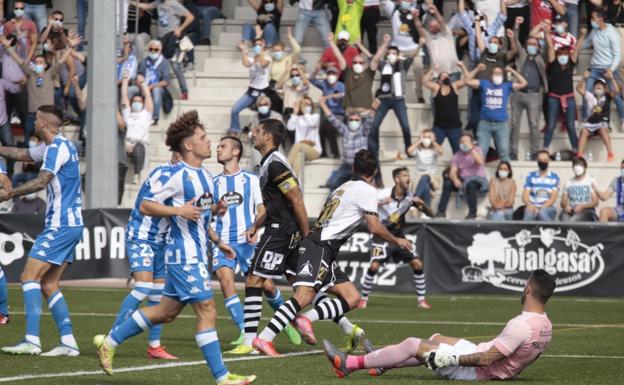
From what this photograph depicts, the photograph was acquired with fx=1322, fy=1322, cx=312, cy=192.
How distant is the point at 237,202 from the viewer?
14.6 meters

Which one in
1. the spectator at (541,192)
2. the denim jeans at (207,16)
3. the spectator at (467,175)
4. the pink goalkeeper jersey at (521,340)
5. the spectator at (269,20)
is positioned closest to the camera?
the pink goalkeeper jersey at (521,340)

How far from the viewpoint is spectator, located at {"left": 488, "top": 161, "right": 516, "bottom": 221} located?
26594 mm

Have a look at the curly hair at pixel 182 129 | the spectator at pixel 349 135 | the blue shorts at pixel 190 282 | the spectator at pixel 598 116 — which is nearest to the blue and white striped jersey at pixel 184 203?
the blue shorts at pixel 190 282

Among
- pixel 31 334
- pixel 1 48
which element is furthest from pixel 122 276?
pixel 31 334

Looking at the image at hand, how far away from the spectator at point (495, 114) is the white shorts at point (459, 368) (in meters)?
17.5

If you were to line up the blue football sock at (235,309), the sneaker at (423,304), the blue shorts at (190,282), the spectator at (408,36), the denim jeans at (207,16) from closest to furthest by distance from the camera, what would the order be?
the blue shorts at (190,282)
the blue football sock at (235,309)
the sneaker at (423,304)
the spectator at (408,36)
the denim jeans at (207,16)

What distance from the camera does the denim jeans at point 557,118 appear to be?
2847 centimetres

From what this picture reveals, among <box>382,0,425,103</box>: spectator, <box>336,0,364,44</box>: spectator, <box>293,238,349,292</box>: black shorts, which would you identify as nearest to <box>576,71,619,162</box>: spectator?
<box>382,0,425,103</box>: spectator

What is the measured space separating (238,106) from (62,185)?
16.9 metres

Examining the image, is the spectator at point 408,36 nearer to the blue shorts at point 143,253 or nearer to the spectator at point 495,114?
the spectator at point 495,114

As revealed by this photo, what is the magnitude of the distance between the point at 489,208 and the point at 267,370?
16.2 m

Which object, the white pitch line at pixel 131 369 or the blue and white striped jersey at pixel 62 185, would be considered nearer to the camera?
the white pitch line at pixel 131 369

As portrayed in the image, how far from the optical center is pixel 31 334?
41.4 feet

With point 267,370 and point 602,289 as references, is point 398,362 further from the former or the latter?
point 602,289
